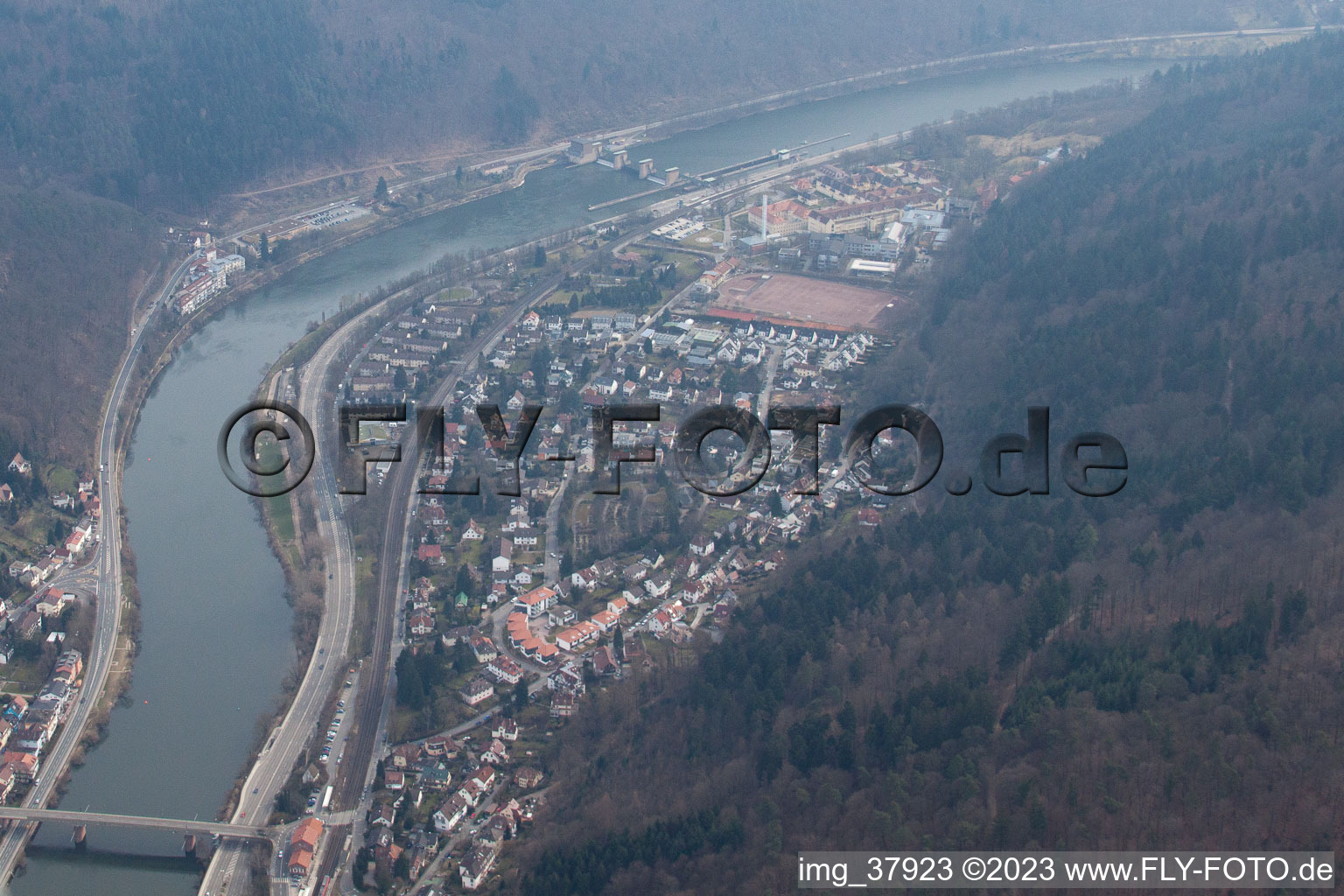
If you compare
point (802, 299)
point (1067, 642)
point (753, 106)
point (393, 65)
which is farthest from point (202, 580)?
point (753, 106)

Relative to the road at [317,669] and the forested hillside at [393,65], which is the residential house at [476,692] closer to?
the road at [317,669]

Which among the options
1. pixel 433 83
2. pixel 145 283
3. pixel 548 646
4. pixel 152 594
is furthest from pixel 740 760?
pixel 433 83

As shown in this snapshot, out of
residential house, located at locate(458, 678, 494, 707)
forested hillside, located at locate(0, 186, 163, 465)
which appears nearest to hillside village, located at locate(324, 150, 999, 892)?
residential house, located at locate(458, 678, 494, 707)

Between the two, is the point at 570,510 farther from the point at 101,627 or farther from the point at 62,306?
the point at 62,306

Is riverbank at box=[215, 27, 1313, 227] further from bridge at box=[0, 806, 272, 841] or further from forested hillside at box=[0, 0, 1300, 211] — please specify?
bridge at box=[0, 806, 272, 841]

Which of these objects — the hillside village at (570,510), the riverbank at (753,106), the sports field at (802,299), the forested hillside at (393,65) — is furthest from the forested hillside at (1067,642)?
the forested hillside at (393,65)
